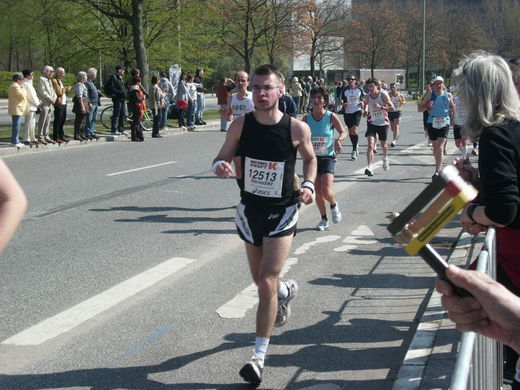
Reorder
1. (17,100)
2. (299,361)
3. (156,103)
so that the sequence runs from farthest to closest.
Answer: (156,103) → (17,100) → (299,361)

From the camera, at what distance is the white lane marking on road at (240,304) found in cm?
582

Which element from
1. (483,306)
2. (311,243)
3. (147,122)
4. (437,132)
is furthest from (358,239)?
(147,122)

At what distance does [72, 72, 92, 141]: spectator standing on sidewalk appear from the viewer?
61.3 feet

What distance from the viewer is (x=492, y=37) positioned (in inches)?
2643

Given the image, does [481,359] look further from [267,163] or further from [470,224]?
[267,163]

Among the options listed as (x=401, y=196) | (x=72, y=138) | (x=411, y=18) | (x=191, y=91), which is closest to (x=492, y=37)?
(x=411, y=18)

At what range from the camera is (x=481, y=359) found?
2.58 m

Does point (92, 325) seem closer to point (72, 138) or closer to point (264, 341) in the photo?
point (264, 341)

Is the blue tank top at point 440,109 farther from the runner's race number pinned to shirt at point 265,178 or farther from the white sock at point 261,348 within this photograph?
the white sock at point 261,348

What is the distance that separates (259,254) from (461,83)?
6.80 ft

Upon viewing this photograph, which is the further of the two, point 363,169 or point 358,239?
point 363,169

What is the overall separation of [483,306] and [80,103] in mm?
18191

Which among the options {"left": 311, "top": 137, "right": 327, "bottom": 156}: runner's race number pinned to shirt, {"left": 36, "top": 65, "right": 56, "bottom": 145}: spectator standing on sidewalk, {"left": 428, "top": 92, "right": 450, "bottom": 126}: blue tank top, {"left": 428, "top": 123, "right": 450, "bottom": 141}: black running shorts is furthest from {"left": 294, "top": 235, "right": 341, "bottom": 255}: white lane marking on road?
{"left": 36, "top": 65, "right": 56, "bottom": 145}: spectator standing on sidewalk

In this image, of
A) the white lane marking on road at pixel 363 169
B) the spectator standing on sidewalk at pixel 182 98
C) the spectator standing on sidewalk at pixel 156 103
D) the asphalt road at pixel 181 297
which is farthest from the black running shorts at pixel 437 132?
the spectator standing on sidewalk at pixel 182 98
